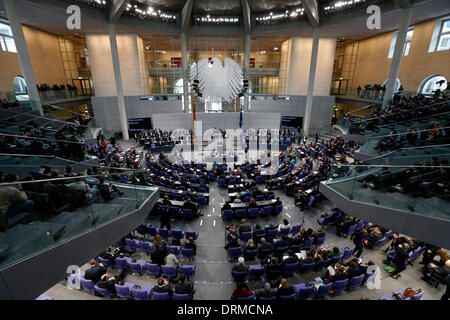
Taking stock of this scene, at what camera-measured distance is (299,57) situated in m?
26.0

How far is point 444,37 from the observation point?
16.9 meters

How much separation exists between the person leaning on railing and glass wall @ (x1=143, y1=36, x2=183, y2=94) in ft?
78.2

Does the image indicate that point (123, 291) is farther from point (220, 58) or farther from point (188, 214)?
point (220, 58)

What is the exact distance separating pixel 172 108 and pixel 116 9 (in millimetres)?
10472

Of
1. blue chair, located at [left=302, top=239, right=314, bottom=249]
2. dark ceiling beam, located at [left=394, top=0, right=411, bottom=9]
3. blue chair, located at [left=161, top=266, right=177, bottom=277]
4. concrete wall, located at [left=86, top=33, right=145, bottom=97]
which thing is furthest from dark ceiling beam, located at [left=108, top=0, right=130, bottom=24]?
blue chair, located at [left=302, top=239, right=314, bottom=249]

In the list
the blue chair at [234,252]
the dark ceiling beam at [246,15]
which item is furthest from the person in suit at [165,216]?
the dark ceiling beam at [246,15]

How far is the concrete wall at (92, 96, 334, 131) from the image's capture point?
2364 cm

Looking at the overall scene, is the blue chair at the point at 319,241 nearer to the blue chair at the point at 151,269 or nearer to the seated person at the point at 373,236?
the seated person at the point at 373,236

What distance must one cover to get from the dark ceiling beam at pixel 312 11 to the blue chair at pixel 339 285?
2208 cm

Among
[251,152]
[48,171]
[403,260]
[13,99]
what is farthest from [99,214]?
[251,152]

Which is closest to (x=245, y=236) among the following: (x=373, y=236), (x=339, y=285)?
(x=339, y=285)

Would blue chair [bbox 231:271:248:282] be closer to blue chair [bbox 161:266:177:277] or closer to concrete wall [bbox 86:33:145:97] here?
blue chair [bbox 161:266:177:277]

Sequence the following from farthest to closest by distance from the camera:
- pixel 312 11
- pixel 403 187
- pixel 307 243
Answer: pixel 312 11 → pixel 307 243 → pixel 403 187

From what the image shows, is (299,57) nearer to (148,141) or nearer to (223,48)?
(223,48)
